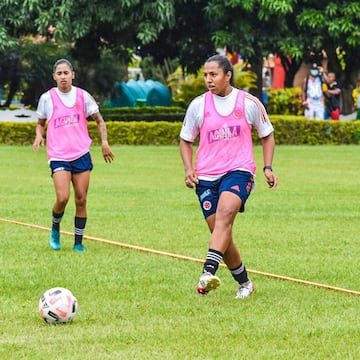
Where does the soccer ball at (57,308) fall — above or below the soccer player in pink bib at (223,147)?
below

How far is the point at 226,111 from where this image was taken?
338 inches

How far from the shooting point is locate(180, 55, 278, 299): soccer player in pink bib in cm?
854

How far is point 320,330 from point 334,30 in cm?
2426

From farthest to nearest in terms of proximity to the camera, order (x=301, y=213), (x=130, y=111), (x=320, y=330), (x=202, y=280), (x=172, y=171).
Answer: (x=130, y=111), (x=172, y=171), (x=301, y=213), (x=202, y=280), (x=320, y=330)

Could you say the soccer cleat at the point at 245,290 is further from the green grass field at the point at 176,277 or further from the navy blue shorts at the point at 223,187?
the navy blue shorts at the point at 223,187

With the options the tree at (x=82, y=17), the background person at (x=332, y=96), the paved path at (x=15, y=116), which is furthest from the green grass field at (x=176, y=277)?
the paved path at (x=15, y=116)

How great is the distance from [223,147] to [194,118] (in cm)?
32

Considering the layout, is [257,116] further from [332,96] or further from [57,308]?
[332,96]

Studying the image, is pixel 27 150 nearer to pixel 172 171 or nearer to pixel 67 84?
pixel 172 171

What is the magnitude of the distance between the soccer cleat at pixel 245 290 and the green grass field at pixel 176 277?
10cm

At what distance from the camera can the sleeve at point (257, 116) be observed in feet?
28.4

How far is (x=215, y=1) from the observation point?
102 ft

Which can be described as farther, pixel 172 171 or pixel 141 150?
pixel 141 150

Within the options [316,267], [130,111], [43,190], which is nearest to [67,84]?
[316,267]
